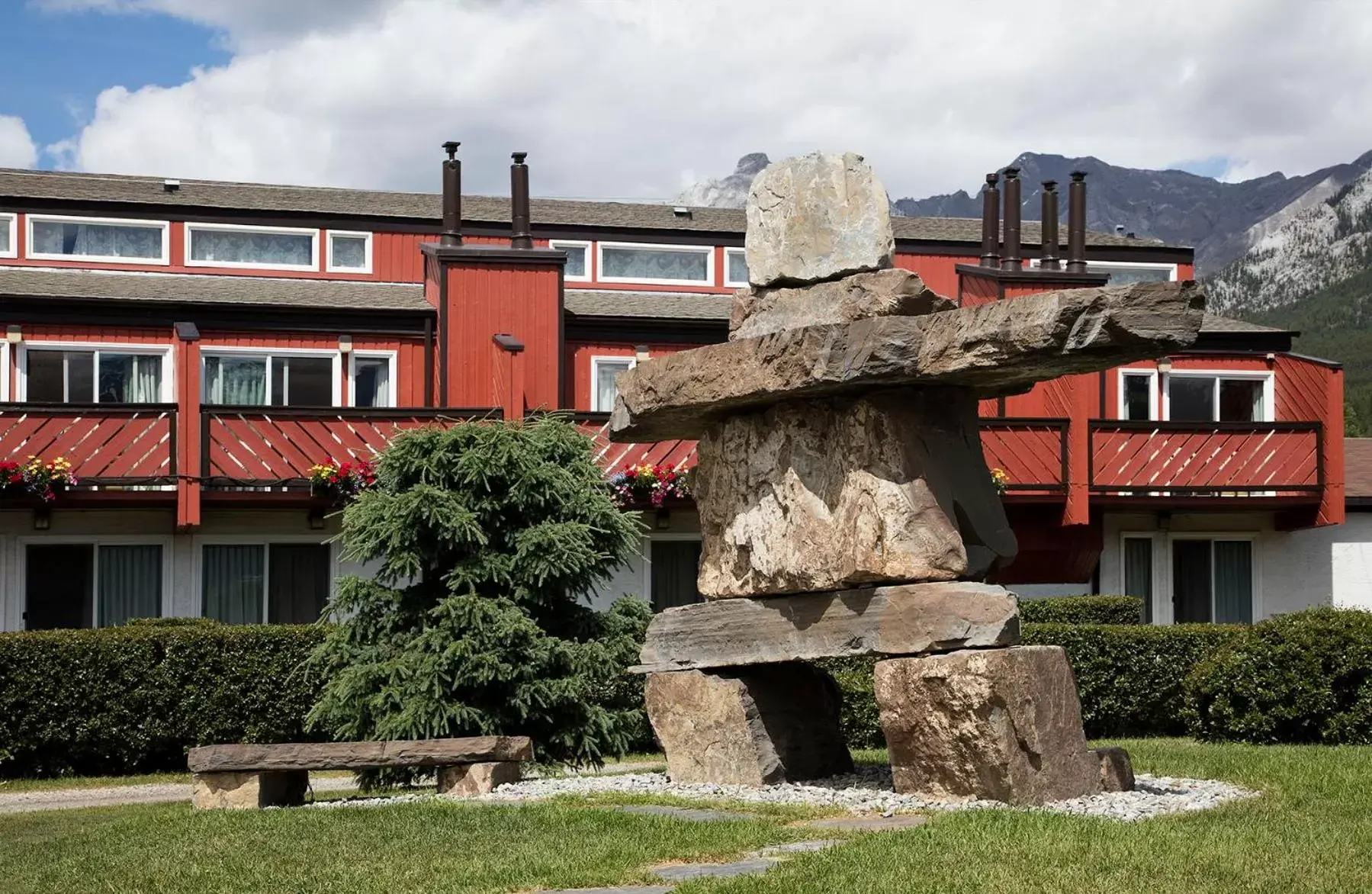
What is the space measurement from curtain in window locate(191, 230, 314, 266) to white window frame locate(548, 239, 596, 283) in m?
4.02

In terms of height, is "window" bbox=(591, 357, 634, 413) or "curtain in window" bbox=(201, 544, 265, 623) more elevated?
"window" bbox=(591, 357, 634, 413)

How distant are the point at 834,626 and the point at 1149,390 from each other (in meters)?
18.2

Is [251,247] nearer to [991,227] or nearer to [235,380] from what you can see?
[235,380]

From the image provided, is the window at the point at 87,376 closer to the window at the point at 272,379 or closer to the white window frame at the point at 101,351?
the white window frame at the point at 101,351

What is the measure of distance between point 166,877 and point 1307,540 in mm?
21123

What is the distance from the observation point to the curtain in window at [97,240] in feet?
91.4

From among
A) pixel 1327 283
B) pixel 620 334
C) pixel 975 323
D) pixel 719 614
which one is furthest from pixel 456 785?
pixel 1327 283

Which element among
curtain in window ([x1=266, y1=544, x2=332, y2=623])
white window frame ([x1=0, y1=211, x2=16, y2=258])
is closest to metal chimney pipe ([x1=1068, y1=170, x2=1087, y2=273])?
curtain in window ([x1=266, y1=544, x2=332, y2=623])

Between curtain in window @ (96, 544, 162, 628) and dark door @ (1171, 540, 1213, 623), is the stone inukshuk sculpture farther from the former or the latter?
dark door @ (1171, 540, 1213, 623)

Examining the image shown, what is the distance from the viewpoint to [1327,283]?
11669 cm

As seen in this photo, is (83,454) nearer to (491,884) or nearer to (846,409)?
(846,409)

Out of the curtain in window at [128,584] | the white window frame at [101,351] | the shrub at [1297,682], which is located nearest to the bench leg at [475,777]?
the shrub at [1297,682]

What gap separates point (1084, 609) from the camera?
2311cm

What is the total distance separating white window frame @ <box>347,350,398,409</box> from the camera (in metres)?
25.9
